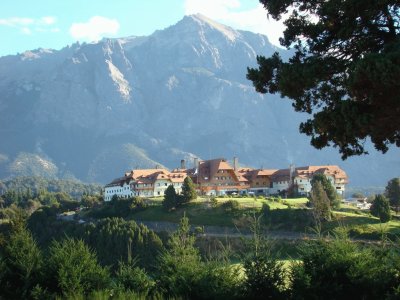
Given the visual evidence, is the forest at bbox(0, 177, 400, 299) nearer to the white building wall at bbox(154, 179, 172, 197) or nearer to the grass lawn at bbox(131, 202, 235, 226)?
the grass lawn at bbox(131, 202, 235, 226)

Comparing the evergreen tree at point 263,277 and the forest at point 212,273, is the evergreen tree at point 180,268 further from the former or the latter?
the evergreen tree at point 263,277

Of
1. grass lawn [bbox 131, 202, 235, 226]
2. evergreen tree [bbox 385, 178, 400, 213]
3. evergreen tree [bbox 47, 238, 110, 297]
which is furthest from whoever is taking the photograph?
evergreen tree [bbox 385, 178, 400, 213]

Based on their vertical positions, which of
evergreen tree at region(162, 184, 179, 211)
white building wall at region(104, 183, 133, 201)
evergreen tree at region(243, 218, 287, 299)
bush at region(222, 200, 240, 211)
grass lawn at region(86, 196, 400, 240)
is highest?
white building wall at region(104, 183, 133, 201)

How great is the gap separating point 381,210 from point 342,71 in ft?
168

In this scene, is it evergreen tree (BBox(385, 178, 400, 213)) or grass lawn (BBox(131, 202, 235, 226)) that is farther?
evergreen tree (BBox(385, 178, 400, 213))

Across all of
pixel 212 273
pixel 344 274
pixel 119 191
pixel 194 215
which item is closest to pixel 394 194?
pixel 194 215

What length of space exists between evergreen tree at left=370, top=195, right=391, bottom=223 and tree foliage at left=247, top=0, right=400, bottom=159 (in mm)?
49362

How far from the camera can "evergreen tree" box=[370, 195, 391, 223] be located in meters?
60.9

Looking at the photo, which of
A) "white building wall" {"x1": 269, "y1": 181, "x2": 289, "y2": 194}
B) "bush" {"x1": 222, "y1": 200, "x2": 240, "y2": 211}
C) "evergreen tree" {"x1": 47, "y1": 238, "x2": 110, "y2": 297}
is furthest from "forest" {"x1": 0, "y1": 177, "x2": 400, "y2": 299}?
"white building wall" {"x1": 269, "y1": 181, "x2": 289, "y2": 194}

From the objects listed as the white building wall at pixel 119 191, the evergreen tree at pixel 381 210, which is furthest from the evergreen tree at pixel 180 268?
the white building wall at pixel 119 191

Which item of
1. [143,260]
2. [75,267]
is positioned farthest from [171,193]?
[75,267]

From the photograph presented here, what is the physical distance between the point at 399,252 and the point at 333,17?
727 cm

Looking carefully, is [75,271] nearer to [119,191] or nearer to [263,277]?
[263,277]

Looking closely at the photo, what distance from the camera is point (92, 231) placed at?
64875mm
